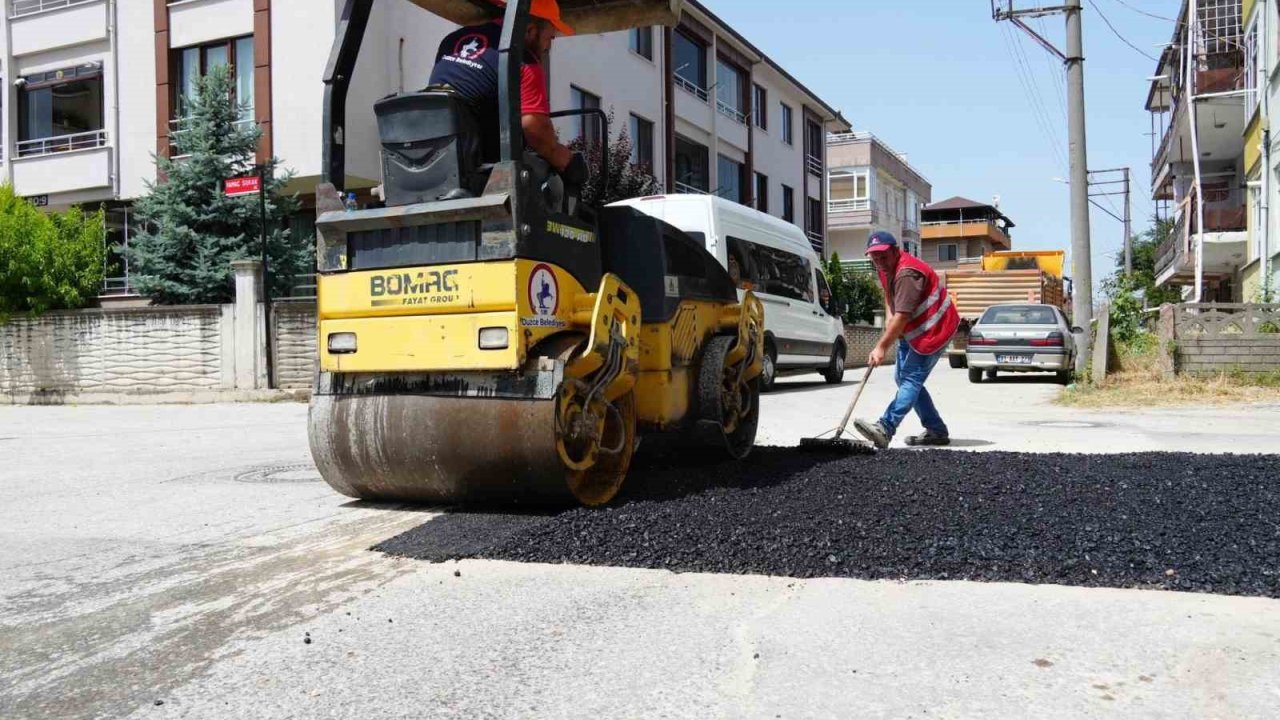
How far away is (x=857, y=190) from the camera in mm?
52406

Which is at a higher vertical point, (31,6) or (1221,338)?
(31,6)

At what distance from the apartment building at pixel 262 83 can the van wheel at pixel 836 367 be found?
801 cm

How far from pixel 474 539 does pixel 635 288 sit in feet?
6.40

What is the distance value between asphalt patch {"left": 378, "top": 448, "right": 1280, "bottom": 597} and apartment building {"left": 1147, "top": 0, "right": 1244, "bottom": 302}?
20.1 metres

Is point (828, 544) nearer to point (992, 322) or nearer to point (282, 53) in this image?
point (992, 322)

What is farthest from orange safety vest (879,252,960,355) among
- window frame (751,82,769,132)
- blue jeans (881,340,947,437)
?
Answer: window frame (751,82,769,132)

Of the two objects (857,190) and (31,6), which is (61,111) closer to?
(31,6)

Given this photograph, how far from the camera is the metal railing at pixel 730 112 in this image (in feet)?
108

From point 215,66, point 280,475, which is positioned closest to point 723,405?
point 280,475

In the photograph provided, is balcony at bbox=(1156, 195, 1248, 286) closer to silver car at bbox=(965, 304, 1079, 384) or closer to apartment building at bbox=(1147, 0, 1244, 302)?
apartment building at bbox=(1147, 0, 1244, 302)

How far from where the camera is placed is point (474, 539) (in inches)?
193

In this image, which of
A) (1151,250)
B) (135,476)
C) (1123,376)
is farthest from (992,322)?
(1151,250)

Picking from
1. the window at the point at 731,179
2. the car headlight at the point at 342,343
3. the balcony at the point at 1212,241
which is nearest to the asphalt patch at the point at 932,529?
the car headlight at the point at 342,343

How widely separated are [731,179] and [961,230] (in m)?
50.1
